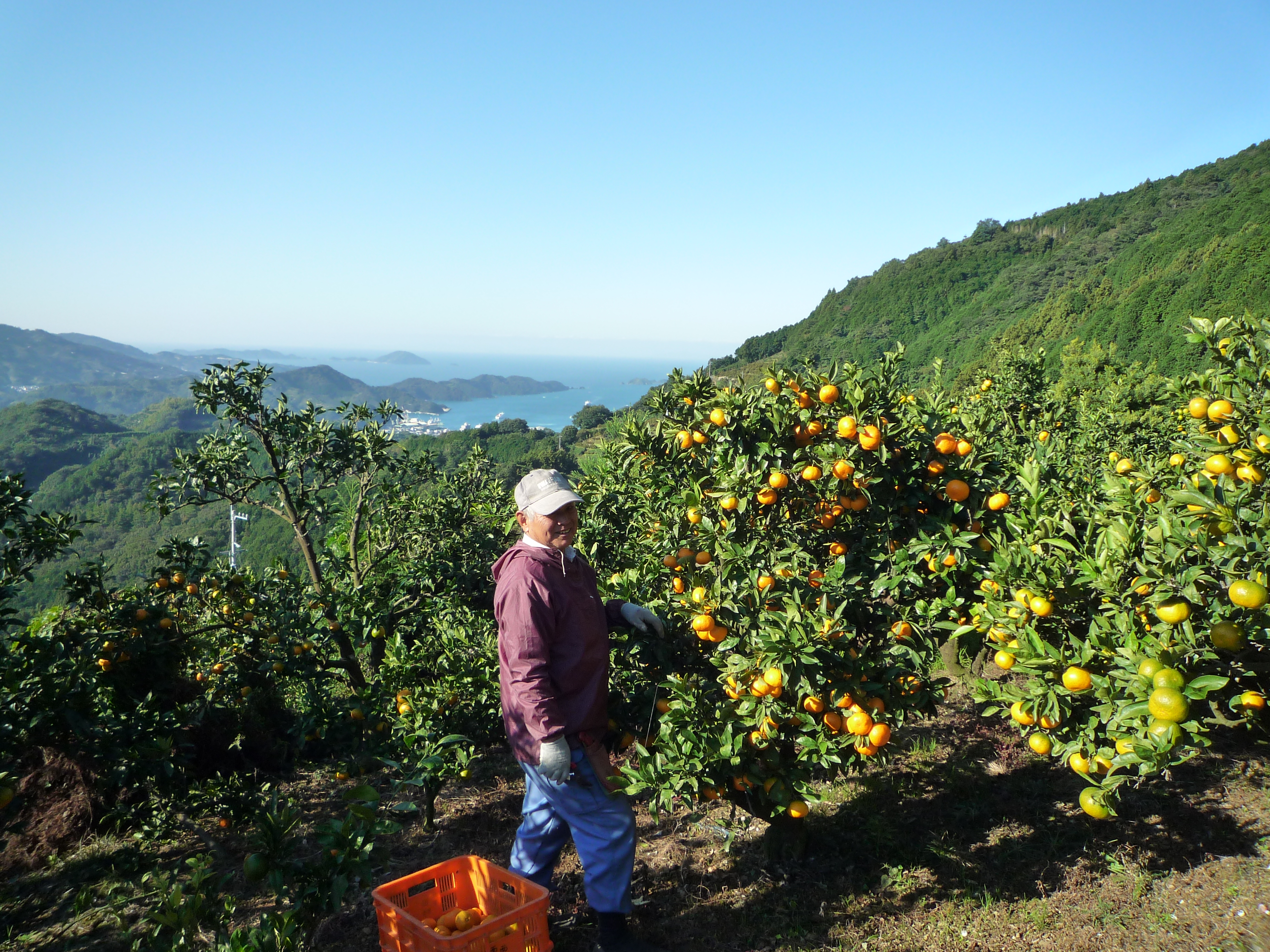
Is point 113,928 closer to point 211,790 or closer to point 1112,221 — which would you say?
point 211,790

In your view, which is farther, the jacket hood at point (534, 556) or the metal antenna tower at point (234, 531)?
the metal antenna tower at point (234, 531)

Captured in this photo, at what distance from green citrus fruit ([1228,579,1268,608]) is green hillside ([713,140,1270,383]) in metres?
18.1

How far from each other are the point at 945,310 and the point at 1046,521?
65937 millimetres

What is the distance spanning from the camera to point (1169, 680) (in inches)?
73.0

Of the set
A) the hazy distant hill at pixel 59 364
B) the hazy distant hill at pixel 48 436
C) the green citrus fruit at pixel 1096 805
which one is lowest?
the hazy distant hill at pixel 48 436

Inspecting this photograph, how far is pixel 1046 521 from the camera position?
2.44 m

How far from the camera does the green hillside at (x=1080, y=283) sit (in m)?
30.1

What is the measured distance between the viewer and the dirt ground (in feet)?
8.86

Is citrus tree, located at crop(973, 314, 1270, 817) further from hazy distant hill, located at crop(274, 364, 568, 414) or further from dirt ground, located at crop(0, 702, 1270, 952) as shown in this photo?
hazy distant hill, located at crop(274, 364, 568, 414)

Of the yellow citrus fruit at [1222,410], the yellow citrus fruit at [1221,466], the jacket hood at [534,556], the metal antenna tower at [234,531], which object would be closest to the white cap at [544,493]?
the jacket hood at [534,556]

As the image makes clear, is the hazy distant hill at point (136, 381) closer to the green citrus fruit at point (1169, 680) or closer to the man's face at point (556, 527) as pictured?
the man's face at point (556, 527)

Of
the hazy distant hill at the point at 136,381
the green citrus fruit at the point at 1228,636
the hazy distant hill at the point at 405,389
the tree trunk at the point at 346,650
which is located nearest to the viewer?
the green citrus fruit at the point at 1228,636

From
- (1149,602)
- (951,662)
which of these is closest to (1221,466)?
(1149,602)

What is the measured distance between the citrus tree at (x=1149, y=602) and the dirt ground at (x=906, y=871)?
29.5 inches
